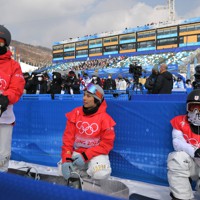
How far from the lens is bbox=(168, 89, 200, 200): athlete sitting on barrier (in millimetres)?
2564

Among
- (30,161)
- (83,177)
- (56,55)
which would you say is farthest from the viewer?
(56,55)

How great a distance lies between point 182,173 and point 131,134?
1.16m

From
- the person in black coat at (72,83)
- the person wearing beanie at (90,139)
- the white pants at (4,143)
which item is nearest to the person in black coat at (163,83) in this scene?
the person in black coat at (72,83)

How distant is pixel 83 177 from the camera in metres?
3.14

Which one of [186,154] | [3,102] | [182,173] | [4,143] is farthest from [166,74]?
[3,102]

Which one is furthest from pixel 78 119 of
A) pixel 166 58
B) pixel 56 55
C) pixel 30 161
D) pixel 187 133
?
pixel 56 55

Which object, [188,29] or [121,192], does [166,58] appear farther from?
[121,192]

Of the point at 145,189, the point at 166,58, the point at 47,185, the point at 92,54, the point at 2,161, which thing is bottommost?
the point at 145,189

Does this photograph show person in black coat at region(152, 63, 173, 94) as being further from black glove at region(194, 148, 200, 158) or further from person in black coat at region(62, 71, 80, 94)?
black glove at region(194, 148, 200, 158)

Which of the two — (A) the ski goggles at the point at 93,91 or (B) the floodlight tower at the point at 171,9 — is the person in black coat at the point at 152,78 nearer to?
(A) the ski goggles at the point at 93,91

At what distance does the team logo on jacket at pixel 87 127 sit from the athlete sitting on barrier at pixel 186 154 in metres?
0.80

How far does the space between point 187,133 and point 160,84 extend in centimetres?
466

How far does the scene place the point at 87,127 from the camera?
3098 mm

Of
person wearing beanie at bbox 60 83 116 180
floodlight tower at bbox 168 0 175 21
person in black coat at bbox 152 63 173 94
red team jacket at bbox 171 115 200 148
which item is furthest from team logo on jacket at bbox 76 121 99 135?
floodlight tower at bbox 168 0 175 21
